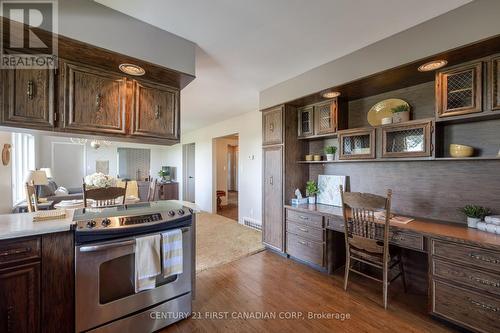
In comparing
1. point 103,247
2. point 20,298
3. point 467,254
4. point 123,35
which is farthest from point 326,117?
point 20,298

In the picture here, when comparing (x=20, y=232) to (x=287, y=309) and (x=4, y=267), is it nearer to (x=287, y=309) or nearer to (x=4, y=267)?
(x=4, y=267)

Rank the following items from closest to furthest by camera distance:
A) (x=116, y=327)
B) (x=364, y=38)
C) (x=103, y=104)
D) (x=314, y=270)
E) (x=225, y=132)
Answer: (x=116, y=327), (x=103, y=104), (x=364, y=38), (x=314, y=270), (x=225, y=132)

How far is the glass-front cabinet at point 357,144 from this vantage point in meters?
2.60

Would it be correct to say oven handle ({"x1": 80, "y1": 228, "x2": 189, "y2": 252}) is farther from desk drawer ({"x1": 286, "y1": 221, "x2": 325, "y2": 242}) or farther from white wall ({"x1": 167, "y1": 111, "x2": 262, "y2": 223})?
white wall ({"x1": 167, "y1": 111, "x2": 262, "y2": 223})

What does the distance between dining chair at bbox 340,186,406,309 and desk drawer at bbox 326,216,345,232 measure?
0.13 meters

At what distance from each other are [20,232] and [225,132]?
4.77 metres

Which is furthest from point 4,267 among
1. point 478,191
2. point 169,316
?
point 478,191

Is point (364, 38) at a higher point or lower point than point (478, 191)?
higher

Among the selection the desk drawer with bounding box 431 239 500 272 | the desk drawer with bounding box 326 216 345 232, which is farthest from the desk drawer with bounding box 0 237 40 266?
the desk drawer with bounding box 431 239 500 272

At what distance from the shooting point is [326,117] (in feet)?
10.1

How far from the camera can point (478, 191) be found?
6.84 feet

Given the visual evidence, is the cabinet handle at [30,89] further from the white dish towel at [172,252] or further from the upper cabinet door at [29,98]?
the white dish towel at [172,252]

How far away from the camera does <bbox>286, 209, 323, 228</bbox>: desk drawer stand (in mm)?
2852

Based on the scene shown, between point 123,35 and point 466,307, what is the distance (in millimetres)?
3601
